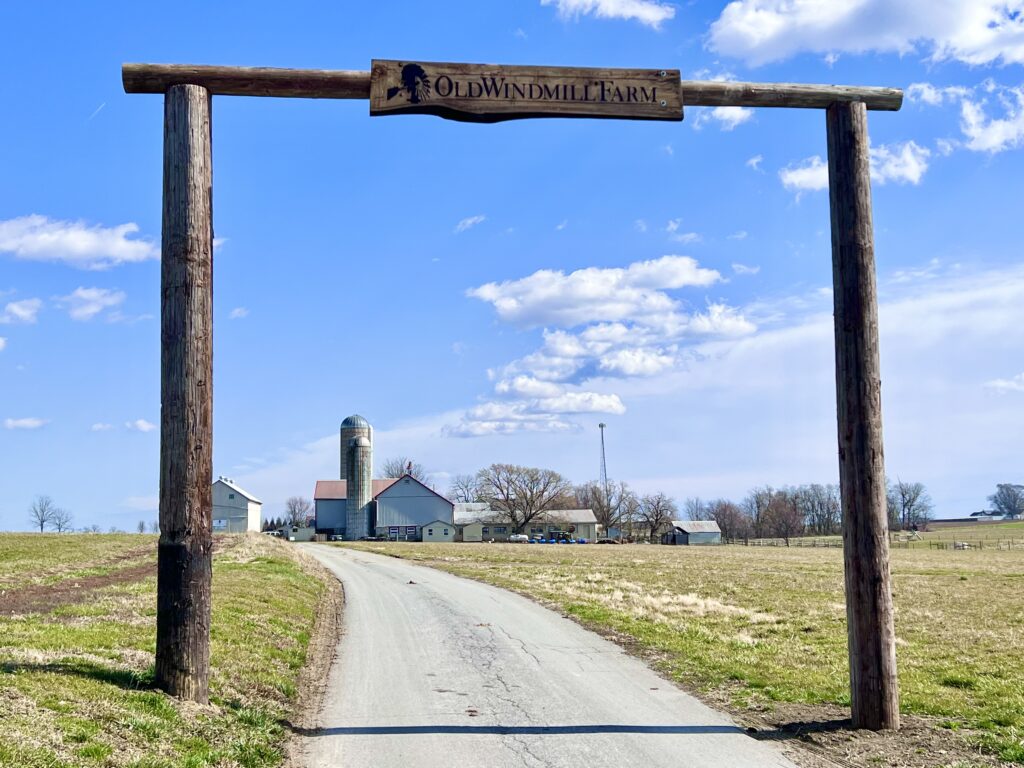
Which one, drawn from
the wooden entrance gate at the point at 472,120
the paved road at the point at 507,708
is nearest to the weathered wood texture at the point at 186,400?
the wooden entrance gate at the point at 472,120

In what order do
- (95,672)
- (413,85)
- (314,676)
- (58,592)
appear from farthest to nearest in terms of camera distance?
1. (58,592)
2. (314,676)
3. (413,85)
4. (95,672)

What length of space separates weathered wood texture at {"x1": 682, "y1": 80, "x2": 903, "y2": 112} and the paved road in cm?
648

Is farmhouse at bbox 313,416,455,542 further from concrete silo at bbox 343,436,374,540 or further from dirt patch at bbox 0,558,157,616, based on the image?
dirt patch at bbox 0,558,157,616

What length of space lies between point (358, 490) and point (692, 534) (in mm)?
47399

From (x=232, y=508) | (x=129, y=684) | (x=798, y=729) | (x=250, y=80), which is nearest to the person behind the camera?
(x=129, y=684)

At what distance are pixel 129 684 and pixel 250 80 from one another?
597cm

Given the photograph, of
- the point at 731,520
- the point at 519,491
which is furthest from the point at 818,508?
the point at 519,491

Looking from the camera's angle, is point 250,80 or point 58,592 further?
point 58,592

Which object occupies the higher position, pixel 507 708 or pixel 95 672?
pixel 95 672

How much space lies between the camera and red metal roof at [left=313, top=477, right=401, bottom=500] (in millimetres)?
108050

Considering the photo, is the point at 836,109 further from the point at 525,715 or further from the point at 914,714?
the point at 525,715

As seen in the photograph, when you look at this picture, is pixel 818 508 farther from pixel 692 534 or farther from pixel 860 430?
pixel 860 430

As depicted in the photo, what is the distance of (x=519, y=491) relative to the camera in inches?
4631

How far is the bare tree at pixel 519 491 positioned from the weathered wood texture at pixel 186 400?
4296 inches
